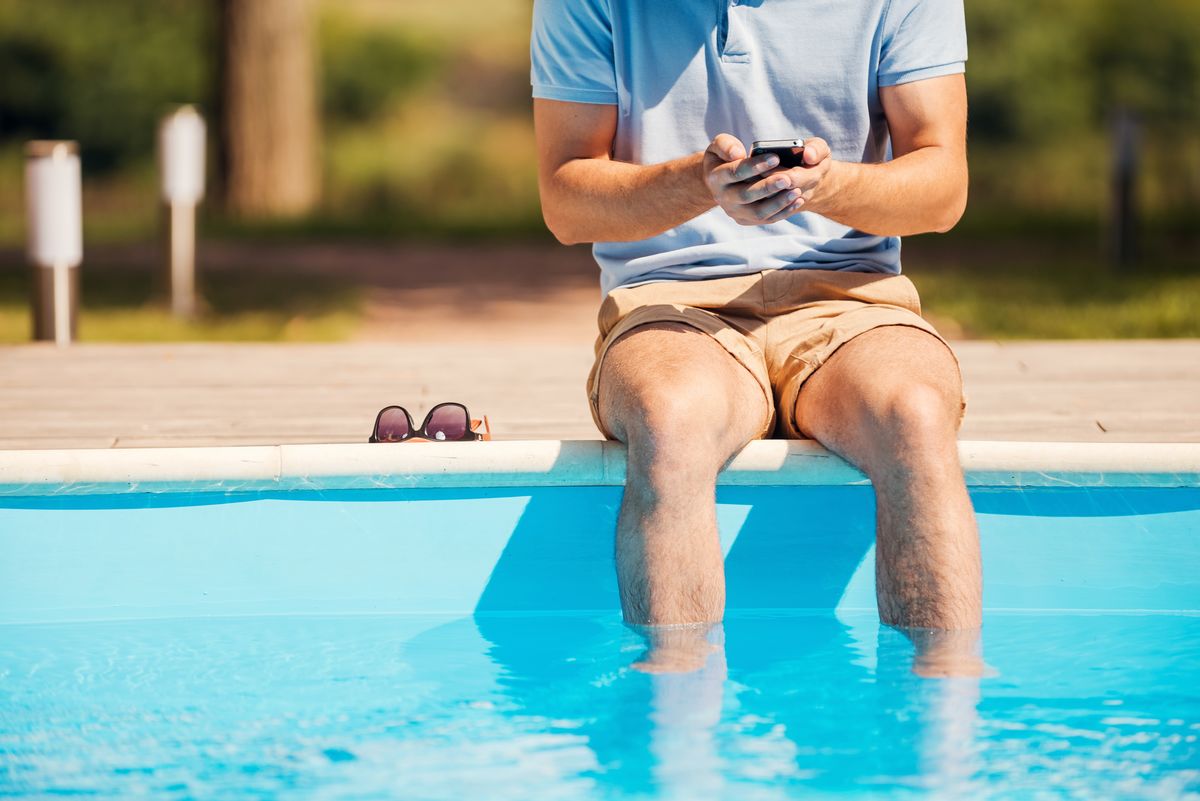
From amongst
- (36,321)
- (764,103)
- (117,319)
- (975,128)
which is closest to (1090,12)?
(975,128)

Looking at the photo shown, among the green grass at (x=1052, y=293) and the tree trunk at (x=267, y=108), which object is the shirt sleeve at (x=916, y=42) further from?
the tree trunk at (x=267, y=108)

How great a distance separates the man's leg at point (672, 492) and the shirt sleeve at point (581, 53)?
1.80 ft

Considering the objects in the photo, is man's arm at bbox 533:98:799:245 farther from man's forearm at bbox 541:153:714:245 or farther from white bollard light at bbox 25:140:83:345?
white bollard light at bbox 25:140:83:345

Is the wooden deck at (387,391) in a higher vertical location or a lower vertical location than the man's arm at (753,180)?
lower

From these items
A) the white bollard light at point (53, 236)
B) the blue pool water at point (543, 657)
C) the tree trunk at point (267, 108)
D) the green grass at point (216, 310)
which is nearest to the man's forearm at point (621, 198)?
the blue pool water at point (543, 657)

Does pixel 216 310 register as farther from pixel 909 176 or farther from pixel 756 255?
pixel 909 176

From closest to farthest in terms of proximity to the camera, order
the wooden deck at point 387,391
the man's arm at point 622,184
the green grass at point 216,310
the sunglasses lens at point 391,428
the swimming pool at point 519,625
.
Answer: the swimming pool at point 519,625 → the man's arm at point 622,184 → the sunglasses lens at point 391,428 → the wooden deck at point 387,391 → the green grass at point 216,310

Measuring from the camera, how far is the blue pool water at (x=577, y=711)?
237 cm

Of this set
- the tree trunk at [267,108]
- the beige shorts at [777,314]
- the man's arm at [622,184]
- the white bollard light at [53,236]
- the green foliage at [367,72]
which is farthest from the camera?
the green foliage at [367,72]

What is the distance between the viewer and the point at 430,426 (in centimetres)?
317

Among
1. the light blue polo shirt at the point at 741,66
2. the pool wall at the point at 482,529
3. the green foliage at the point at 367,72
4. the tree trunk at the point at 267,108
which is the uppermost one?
the green foliage at the point at 367,72

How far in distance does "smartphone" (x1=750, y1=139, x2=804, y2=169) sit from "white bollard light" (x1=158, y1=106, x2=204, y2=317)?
5.33 m

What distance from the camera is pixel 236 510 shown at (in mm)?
3100

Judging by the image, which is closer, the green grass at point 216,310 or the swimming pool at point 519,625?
the swimming pool at point 519,625
